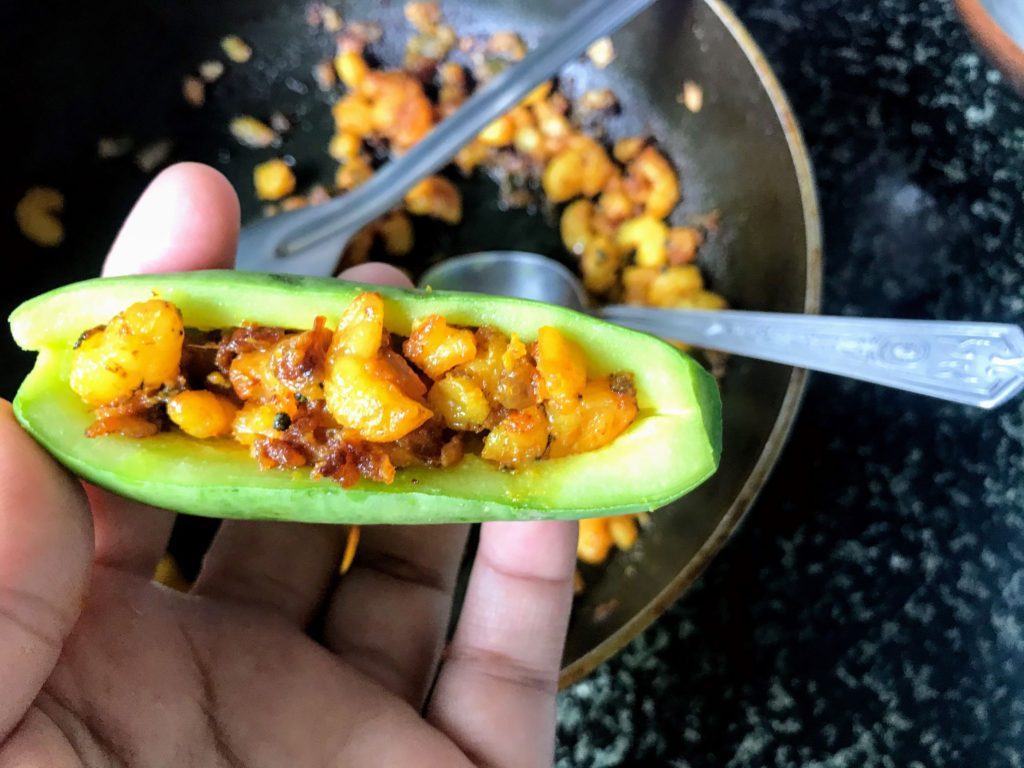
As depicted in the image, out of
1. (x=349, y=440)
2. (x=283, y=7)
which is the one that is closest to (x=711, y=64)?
(x=283, y=7)

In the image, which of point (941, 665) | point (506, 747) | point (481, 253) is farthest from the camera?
point (481, 253)

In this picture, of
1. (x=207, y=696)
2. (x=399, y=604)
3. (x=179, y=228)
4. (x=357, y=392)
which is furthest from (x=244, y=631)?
(x=179, y=228)

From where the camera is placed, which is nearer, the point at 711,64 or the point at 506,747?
the point at 506,747

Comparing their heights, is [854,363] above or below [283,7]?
below

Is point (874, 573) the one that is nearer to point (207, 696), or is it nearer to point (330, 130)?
point (207, 696)

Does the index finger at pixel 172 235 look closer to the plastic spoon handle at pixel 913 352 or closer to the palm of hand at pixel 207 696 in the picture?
the palm of hand at pixel 207 696

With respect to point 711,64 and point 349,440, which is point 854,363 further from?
point 349,440

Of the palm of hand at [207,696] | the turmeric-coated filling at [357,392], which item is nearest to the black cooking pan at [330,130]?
the palm of hand at [207,696]
